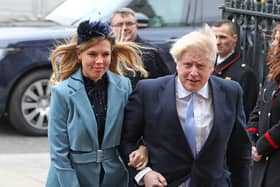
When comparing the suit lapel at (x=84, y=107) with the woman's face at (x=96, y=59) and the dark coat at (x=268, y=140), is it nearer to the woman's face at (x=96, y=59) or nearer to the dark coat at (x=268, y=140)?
the woman's face at (x=96, y=59)

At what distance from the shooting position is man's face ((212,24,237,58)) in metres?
6.08

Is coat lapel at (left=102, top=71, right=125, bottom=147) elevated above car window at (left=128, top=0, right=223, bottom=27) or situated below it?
above

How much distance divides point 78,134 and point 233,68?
8.41ft

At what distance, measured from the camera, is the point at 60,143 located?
3732mm

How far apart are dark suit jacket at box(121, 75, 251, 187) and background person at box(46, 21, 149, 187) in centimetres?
9

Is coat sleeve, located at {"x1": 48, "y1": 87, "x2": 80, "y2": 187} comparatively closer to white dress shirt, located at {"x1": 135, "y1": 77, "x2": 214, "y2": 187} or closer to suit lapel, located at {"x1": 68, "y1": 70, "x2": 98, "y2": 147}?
suit lapel, located at {"x1": 68, "y1": 70, "x2": 98, "y2": 147}

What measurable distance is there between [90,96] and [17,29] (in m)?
5.45

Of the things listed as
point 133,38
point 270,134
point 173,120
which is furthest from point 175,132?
point 133,38

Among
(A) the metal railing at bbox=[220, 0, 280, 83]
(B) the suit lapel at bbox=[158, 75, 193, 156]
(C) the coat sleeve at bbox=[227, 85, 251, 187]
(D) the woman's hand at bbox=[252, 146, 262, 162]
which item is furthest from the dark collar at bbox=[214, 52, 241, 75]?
(B) the suit lapel at bbox=[158, 75, 193, 156]

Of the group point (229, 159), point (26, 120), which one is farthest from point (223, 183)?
point (26, 120)

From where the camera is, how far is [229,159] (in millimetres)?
3875

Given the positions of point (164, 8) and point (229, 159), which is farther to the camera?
point (164, 8)

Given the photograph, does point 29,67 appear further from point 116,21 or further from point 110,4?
point 116,21

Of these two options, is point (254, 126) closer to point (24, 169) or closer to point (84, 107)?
point (84, 107)
